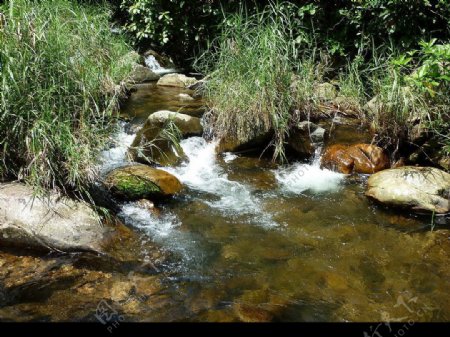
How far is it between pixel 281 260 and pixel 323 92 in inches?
134

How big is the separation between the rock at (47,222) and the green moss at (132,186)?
0.67 meters

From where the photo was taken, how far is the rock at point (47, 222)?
346 cm

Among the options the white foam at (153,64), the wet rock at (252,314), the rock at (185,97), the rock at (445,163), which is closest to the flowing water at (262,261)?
the wet rock at (252,314)

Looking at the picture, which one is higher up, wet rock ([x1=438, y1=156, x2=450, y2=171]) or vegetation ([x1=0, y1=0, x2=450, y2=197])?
vegetation ([x1=0, y1=0, x2=450, y2=197])

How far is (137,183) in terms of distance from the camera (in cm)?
434

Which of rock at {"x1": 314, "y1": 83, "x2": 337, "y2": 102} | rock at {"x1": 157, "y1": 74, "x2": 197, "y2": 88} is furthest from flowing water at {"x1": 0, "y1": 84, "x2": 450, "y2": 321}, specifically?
rock at {"x1": 157, "y1": 74, "x2": 197, "y2": 88}

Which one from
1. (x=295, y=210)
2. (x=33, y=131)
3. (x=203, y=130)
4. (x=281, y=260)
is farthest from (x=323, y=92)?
(x=33, y=131)

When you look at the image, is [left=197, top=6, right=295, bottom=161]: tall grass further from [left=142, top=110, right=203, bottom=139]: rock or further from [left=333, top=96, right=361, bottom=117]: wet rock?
[left=333, top=96, right=361, bottom=117]: wet rock

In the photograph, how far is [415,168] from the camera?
4625mm

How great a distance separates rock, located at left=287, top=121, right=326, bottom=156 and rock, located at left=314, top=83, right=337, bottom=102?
72 centimetres

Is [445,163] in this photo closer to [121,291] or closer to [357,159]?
[357,159]

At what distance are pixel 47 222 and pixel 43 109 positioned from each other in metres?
0.99

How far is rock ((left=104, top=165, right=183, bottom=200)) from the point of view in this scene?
14.2 ft

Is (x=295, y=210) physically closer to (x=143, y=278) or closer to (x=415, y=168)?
(x=415, y=168)
